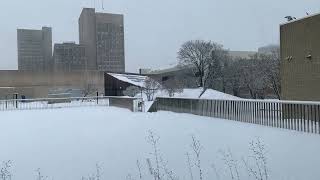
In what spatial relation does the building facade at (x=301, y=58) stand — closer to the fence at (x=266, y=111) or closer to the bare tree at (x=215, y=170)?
the fence at (x=266, y=111)

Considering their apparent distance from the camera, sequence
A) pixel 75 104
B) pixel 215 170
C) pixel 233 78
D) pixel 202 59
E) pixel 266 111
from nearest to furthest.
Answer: pixel 215 170 → pixel 266 111 → pixel 75 104 → pixel 233 78 → pixel 202 59

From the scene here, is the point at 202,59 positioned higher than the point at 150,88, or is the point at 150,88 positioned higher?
the point at 202,59

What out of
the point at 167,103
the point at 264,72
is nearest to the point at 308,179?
the point at 167,103

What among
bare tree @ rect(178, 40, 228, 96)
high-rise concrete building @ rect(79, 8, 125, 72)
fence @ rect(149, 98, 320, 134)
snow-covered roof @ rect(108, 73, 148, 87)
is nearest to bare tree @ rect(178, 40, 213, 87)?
bare tree @ rect(178, 40, 228, 96)

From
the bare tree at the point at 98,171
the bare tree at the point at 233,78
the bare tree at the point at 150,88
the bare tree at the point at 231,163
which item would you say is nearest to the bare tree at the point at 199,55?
the bare tree at the point at 233,78

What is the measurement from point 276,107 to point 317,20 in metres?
4.97

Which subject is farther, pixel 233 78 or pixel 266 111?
pixel 233 78

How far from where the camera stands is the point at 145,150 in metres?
13.2

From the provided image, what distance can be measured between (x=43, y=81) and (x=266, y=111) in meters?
88.8

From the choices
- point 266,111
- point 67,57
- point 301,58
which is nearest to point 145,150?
point 266,111

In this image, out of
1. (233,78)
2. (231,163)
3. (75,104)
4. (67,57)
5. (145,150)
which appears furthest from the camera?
(67,57)

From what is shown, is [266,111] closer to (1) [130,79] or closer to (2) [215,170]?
(2) [215,170]

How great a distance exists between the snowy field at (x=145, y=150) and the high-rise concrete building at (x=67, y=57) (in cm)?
10223

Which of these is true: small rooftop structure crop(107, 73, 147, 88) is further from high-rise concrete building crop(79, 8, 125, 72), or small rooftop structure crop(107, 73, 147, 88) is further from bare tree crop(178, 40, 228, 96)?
high-rise concrete building crop(79, 8, 125, 72)
